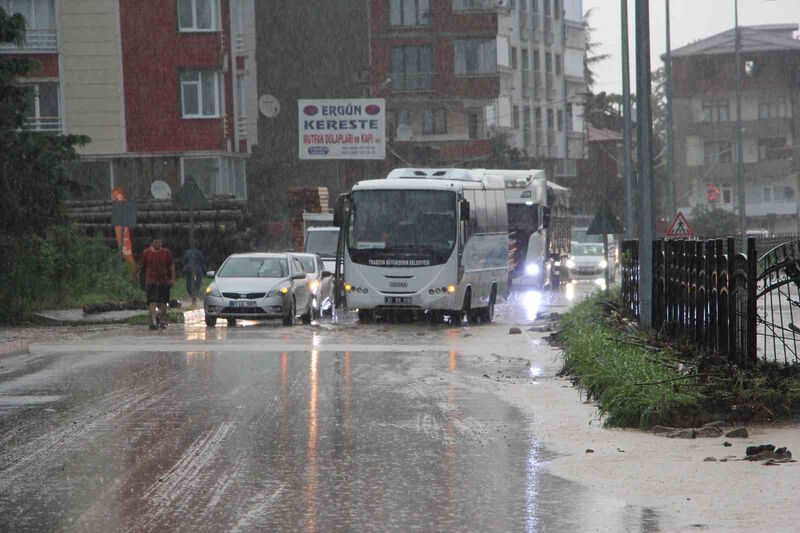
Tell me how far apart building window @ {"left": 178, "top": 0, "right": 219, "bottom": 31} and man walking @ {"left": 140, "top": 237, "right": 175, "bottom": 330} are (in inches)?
904

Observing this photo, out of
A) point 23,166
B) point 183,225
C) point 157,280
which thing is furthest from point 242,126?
point 157,280

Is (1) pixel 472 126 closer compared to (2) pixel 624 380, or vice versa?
(2) pixel 624 380

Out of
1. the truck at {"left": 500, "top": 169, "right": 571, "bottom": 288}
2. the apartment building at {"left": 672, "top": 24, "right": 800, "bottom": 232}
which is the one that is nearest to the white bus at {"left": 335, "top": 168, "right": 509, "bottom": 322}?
the truck at {"left": 500, "top": 169, "right": 571, "bottom": 288}

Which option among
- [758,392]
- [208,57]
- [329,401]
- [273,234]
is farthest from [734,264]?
[273,234]

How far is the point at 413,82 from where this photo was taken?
74812 millimetres

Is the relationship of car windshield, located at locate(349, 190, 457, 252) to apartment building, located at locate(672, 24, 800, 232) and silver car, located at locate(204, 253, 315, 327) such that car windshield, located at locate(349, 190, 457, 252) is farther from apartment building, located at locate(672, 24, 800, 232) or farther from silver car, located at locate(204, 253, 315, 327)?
apartment building, located at locate(672, 24, 800, 232)

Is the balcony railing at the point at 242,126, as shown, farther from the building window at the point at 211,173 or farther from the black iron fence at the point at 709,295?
the black iron fence at the point at 709,295

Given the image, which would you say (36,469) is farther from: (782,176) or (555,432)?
(782,176)

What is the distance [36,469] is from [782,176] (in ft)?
336

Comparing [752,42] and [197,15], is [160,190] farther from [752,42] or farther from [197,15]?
[752,42]

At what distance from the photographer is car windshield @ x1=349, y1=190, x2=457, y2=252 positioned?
1156 inches

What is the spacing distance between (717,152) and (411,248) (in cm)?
8455

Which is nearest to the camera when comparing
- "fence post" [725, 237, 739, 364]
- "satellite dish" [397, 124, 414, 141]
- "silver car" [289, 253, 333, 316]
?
"fence post" [725, 237, 739, 364]

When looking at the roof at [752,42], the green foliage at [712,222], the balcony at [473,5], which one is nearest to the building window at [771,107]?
the roof at [752,42]
